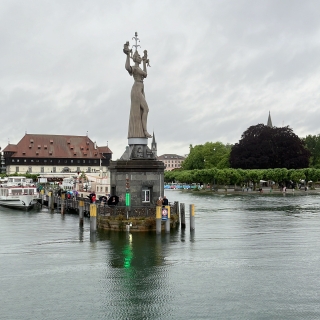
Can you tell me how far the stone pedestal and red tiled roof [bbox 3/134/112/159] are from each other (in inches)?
4755

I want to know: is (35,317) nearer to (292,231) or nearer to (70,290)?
(70,290)

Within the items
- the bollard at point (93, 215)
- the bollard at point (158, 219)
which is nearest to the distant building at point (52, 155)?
the bollard at point (93, 215)

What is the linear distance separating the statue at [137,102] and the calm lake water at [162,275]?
7.82 m

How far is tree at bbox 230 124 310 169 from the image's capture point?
124 meters

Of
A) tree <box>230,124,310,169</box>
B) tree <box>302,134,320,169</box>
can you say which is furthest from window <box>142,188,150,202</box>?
tree <box>302,134,320,169</box>

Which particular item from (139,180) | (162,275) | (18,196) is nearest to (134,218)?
(139,180)

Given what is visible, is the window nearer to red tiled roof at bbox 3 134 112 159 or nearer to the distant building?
the distant building

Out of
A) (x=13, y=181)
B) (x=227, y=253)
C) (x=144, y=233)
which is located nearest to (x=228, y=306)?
(x=227, y=253)

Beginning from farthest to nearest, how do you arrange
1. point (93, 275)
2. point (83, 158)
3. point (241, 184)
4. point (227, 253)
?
point (83, 158) < point (241, 184) < point (227, 253) < point (93, 275)

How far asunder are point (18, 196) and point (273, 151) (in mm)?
77399

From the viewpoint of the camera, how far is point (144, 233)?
107 ft

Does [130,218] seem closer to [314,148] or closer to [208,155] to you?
[208,155]

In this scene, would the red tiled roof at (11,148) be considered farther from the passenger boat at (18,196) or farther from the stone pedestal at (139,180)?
the stone pedestal at (139,180)

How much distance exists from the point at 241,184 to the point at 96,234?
288 feet
